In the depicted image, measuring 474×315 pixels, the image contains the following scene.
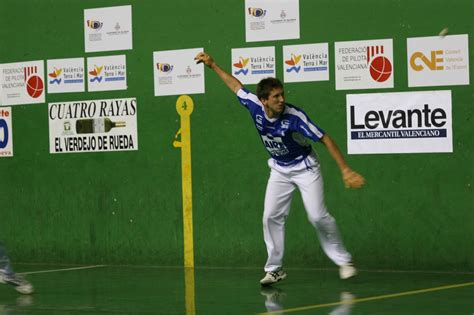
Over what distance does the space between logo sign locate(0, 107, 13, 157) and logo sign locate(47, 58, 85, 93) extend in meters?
0.68

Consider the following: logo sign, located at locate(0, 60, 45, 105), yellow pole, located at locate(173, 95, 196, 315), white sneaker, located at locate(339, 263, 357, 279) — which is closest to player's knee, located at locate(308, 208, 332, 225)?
white sneaker, located at locate(339, 263, 357, 279)

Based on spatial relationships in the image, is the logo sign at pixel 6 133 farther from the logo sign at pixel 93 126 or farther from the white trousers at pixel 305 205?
the white trousers at pixel 305 205

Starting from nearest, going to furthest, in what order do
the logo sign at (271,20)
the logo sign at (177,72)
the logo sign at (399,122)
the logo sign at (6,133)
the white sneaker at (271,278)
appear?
the white sneaker at (271,278) → the logo sign at (399,122) → the logo sign at (271,20) → the logo sign at (177,72) → the logo sign at (6,133)

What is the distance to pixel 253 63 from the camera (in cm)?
1252

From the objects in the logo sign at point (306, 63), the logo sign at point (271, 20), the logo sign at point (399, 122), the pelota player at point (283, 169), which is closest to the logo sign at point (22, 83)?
the logo sign at point (271, 20)

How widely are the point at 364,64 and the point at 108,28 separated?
3.24 meters

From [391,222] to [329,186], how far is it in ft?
2.62

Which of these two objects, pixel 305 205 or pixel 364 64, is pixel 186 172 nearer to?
pixel 364 64

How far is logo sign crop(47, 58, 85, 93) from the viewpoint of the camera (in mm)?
13602

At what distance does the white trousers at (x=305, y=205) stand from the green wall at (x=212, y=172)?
4.38 ft

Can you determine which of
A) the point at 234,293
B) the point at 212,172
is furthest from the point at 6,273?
the point at 212,172

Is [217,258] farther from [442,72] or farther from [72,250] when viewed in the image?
[442,72]

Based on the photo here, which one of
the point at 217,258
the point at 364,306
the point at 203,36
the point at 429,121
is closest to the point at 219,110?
the point at 203,36

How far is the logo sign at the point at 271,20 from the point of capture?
12.3m
